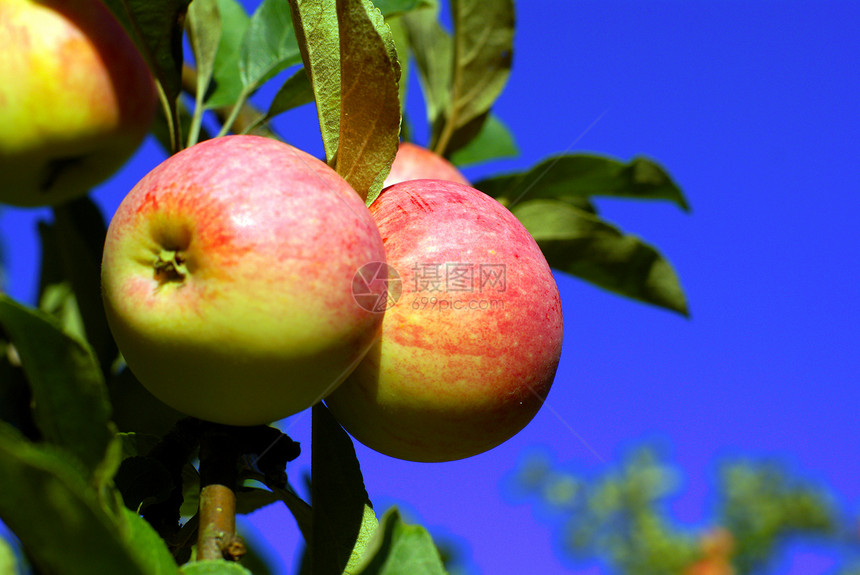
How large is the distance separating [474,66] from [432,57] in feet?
0.62

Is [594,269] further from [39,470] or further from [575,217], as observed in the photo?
[39,470]

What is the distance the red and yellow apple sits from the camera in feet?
2.62

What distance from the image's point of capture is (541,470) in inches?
332

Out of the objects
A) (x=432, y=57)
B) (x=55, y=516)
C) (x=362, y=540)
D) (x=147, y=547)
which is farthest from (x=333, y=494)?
(x=432, y=57)

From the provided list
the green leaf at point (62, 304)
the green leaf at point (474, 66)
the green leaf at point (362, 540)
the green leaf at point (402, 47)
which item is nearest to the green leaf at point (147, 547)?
the green leaf at point (362, 540)

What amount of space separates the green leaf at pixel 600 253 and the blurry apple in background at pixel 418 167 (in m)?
0.15

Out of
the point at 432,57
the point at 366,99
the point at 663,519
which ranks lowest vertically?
the point at 663,519

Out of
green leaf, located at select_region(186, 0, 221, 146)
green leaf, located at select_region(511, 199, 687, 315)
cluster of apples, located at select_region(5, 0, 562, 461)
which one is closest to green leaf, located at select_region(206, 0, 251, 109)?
green leaf, located at select_region(186, 0, 221, 146)

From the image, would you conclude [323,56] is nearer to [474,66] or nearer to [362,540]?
[362,540]

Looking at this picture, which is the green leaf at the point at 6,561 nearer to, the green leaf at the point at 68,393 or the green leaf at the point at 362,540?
the green leaf at the point at 68,393

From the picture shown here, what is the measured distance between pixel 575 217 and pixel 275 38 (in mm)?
584

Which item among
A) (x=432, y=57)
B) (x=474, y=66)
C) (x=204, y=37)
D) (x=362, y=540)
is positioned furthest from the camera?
(x=432, y=57)

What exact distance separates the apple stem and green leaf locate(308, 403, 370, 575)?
0.35ft

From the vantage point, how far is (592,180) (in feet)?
4.90
